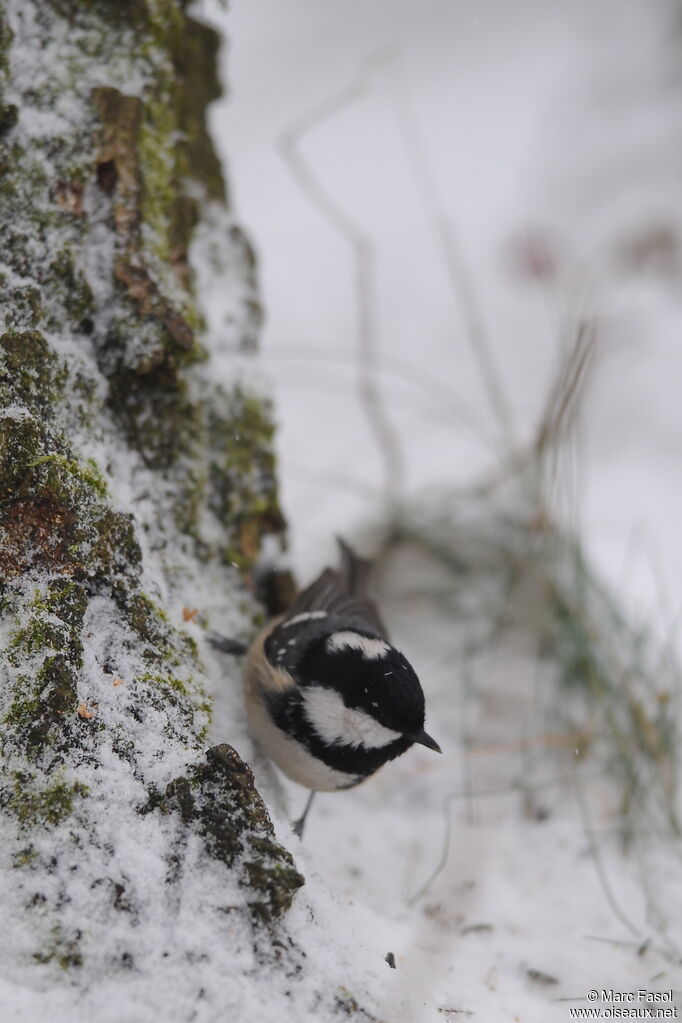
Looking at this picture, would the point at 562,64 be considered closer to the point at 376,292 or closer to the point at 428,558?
the point at 376,292

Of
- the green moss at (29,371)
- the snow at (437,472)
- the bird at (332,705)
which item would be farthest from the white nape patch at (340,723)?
the green moss at (29,371)

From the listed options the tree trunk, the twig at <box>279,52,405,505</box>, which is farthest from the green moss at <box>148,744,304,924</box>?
the twig at <box>279,52,405,505</box>

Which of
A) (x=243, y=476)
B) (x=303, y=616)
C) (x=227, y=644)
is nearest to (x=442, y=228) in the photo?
(x=243, y=476)

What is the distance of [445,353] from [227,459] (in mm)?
1857

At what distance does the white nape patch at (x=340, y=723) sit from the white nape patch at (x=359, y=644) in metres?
0.09

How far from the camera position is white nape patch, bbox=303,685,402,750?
1440mm

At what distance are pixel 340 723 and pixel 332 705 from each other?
0.04 meters

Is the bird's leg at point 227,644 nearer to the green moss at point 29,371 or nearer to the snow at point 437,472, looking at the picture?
the snow at point 437,472

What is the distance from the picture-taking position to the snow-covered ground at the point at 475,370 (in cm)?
156

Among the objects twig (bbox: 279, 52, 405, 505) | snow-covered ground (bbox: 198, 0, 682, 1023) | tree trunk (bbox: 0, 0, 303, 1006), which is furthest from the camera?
twig (bbox: 279, 52, 405, 505)

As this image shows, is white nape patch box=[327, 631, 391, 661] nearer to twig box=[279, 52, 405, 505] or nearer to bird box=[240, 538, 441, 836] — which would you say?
bird box=[240, 538, 441, 836]

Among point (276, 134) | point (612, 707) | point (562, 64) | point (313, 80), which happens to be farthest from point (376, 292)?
point (612, 707)

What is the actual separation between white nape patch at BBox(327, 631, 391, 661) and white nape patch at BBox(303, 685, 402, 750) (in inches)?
3.5

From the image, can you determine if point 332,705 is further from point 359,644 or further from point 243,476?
point 243,476
